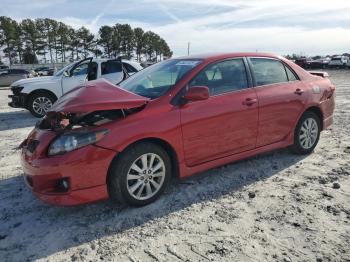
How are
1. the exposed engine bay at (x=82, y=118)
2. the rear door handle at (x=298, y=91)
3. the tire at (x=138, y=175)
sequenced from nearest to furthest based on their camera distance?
1. the tire at (x=138, y=175)
2. the exposed engine bay at (x=82, y=118)
3. the rear door handle at (x=298, y=91)

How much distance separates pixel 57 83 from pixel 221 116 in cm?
788

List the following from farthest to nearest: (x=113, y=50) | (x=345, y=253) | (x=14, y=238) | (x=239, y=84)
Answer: (x=113, y=50) < (x=239, y=84) < (x=14, y=238) < (x=345, y=253)

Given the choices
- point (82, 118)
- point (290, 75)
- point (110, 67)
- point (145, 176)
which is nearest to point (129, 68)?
point (110, 67)

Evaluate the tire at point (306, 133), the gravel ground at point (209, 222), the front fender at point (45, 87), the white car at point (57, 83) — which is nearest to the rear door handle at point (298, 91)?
the tire at point (306, 133)

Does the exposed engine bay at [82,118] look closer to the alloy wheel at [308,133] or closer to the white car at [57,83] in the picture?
the alloy wheel at [308,133]

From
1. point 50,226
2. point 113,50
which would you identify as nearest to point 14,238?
point 50,226

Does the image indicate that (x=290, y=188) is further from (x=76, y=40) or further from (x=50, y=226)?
(x=76, y=40)

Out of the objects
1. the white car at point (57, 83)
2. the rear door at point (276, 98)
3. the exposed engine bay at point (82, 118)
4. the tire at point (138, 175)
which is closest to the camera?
the tire at point (138, 175)

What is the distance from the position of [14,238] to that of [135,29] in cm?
8847

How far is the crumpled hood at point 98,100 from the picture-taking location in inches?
158

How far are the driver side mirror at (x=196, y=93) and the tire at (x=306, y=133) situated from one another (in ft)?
6.55

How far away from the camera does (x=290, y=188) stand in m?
4.68

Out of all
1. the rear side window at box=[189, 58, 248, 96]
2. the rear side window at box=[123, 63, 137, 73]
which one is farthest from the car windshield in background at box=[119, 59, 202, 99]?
the rear side window at box=[123, 63, 137, 73]

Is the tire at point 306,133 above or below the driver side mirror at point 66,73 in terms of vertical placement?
below
